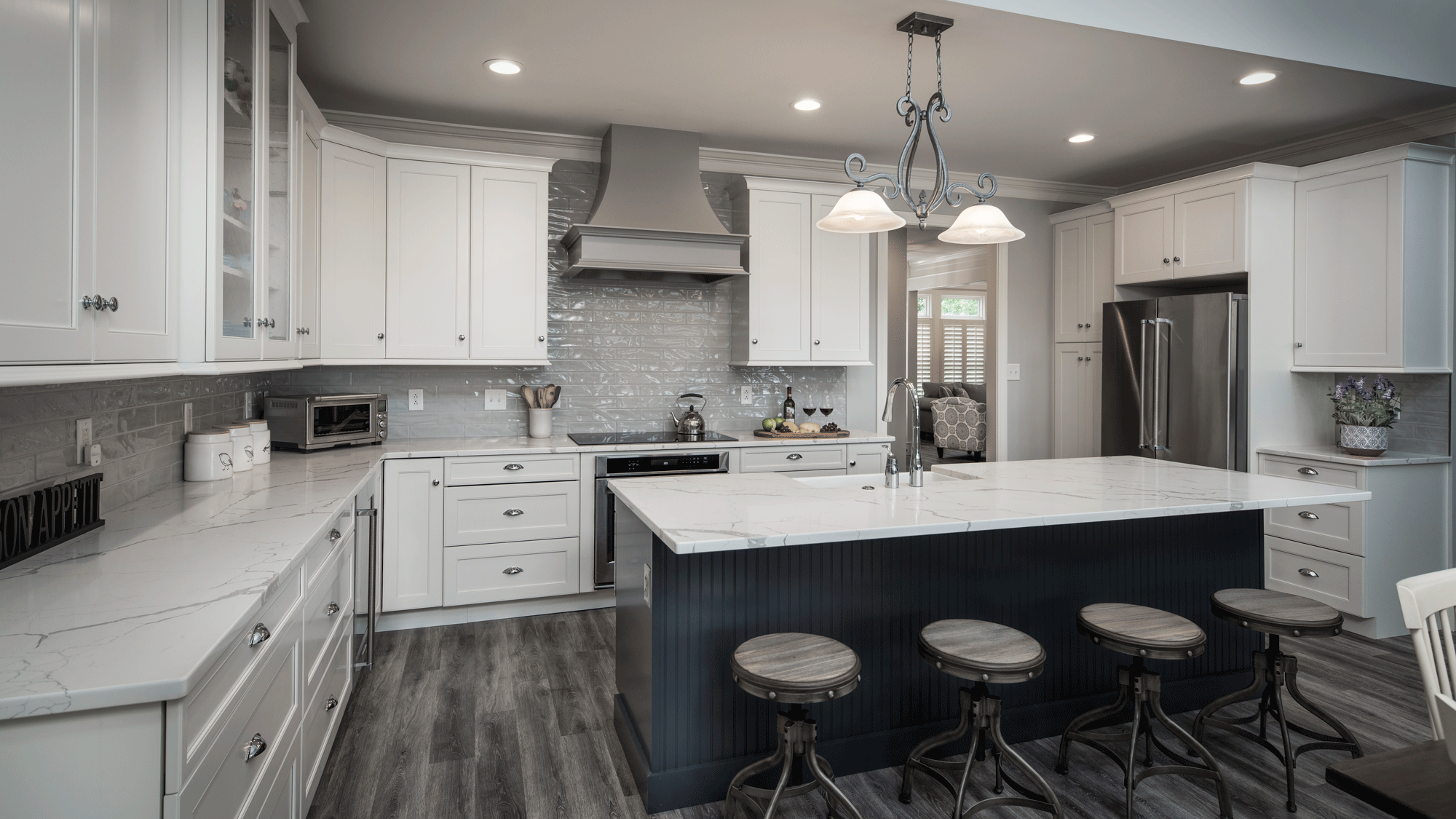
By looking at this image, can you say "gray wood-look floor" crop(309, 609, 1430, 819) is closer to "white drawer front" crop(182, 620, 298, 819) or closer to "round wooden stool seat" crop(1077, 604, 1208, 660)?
"round wooden stool seat" crop(1077, 604, 1208, 660)

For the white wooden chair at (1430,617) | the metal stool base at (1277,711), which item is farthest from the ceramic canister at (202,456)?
Result: the metal stool base at (1277,711)

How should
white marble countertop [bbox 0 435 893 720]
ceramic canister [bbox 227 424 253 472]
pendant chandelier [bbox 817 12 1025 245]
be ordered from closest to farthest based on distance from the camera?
1. white marble countertop [bbox 0 435 893 720]
2. pendant chandelier [bbox 817 12 1025 245]
3. ceramic canister [bbox 227 424 253 472]

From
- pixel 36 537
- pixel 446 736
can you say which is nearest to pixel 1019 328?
pixel 446 736

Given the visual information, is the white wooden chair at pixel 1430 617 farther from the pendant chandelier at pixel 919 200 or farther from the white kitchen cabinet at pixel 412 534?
the white kitchen cabinet at pixel 412 534

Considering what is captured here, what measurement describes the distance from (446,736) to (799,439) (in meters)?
2.35

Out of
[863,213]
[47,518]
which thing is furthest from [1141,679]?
[47,518]

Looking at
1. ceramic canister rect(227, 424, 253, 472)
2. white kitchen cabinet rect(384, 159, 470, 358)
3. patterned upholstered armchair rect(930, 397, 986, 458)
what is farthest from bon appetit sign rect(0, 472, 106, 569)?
patterned upholstered armchair rect(930, 397, 986, 458)

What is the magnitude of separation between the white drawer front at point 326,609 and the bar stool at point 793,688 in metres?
1.07

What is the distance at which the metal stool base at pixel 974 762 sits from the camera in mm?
2074

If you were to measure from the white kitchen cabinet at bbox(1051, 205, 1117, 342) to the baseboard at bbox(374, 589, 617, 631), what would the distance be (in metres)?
3.54

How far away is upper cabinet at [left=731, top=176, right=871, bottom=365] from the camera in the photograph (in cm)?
444

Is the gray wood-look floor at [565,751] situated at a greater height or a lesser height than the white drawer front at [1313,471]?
lesser

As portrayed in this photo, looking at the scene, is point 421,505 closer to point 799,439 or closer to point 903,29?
point 799,439

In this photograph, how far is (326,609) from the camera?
2.19 metres
